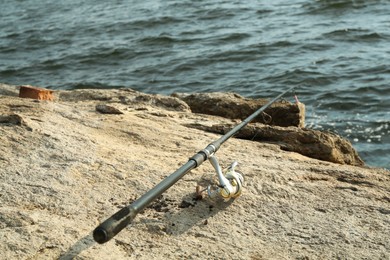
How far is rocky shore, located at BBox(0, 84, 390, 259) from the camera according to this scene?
326 centimetres

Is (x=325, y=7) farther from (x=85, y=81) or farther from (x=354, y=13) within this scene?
(x=85, y=81)

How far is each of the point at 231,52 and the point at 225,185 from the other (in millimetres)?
7863

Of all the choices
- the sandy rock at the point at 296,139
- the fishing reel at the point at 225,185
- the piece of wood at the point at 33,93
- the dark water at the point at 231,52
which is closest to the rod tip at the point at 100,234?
the fishing reel at the point at 225,185

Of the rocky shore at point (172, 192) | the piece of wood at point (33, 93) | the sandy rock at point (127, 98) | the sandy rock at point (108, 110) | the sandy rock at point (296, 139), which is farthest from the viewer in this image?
the sandy rock at point (127, 98)

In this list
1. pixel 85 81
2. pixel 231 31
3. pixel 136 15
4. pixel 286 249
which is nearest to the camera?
pixel 286 249

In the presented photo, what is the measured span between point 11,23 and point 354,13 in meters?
8.31

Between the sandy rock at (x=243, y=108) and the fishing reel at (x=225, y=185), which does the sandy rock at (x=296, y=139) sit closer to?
the sandy rock at (x=243, y=108)

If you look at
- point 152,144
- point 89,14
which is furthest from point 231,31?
point 152,144

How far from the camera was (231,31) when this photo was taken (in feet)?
41.0

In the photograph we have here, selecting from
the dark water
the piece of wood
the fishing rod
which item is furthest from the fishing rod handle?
the dark water

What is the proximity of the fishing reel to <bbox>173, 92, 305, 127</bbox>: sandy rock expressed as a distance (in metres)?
2.28

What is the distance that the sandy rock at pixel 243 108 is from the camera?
6043mm

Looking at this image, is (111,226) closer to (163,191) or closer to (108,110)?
(163,191)

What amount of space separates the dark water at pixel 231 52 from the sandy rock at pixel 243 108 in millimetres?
1548
